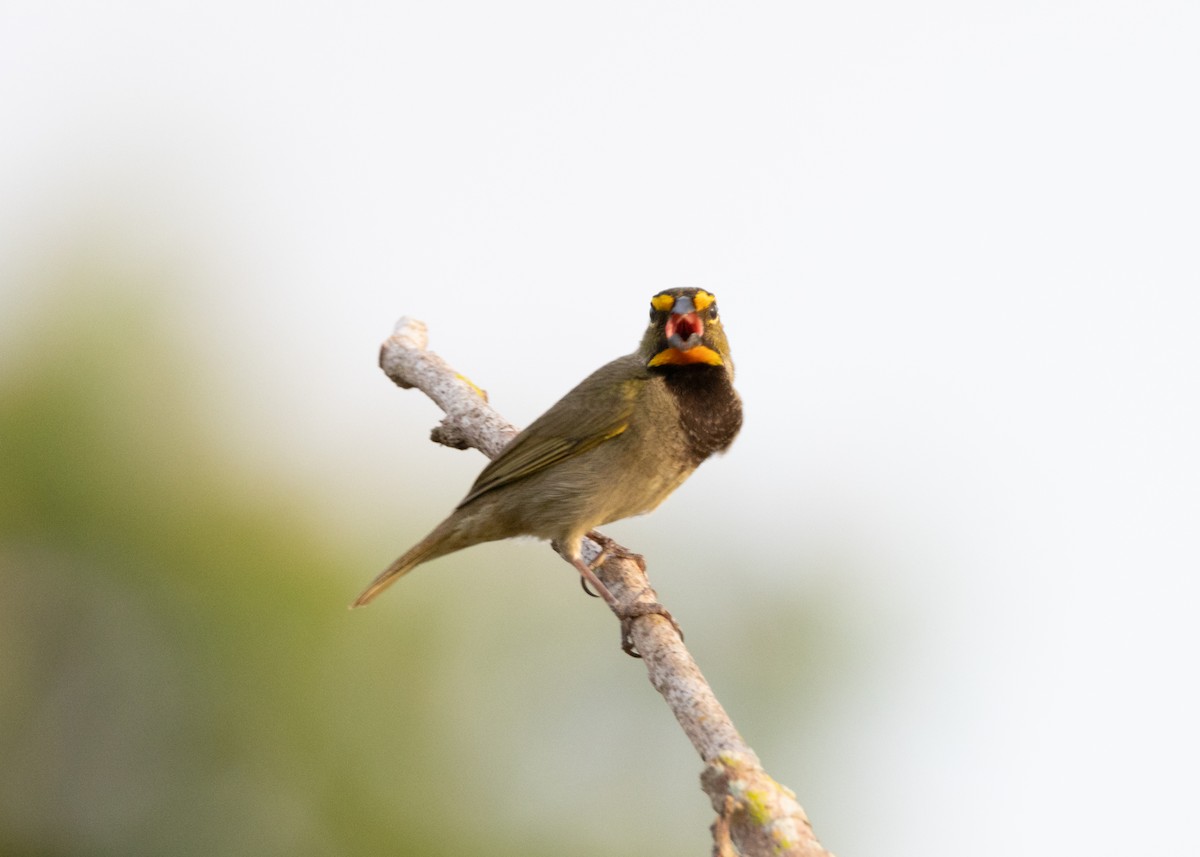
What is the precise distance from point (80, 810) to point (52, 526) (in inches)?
115

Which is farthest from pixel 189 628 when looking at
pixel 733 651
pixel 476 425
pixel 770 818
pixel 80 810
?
pixel 770 818

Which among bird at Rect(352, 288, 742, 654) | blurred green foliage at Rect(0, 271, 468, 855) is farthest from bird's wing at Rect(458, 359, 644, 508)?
blurred green foliage at Rect(0, 271, 468, 855)

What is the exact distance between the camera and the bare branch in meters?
2.99

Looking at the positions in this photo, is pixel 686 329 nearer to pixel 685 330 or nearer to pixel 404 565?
pixel 685 330

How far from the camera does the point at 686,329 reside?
515 cm

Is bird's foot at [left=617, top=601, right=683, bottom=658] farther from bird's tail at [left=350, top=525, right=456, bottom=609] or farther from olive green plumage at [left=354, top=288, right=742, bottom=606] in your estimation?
bird's tail at [left=350, top=525, right=456, bottom=609]

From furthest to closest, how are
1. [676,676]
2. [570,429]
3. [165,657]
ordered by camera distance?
[165,657] → [570,429] → [676,676]

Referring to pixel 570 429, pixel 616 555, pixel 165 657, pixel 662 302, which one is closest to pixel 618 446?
pixel 570 429

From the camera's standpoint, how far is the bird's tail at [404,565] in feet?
17.2

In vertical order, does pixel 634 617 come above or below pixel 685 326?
below

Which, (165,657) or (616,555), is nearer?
(616,555)

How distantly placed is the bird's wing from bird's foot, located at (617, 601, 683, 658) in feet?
2.47

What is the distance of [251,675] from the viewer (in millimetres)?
11789

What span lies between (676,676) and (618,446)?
1394 millimetres
